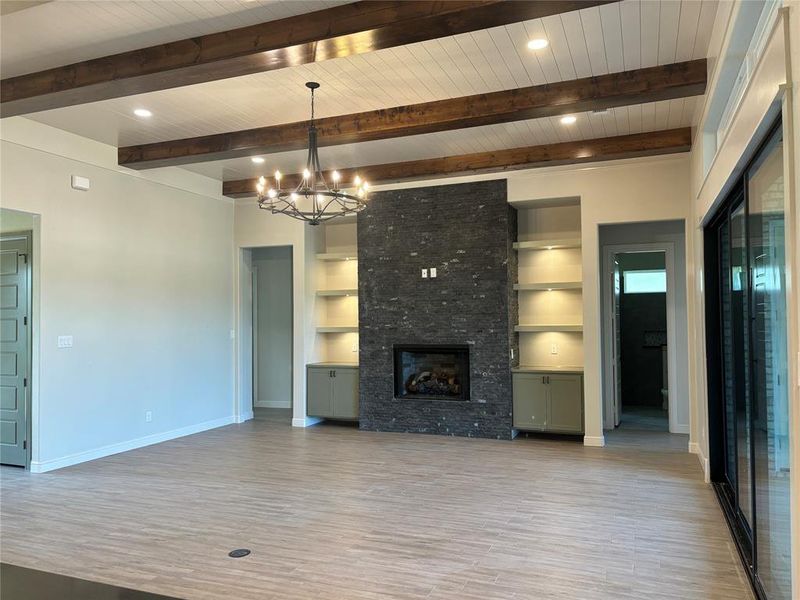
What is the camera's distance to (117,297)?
6.29m

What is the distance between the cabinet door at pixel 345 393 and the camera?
25.0 ft

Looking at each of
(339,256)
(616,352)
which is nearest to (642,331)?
(616,352)

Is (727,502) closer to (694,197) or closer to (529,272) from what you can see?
(694,197)

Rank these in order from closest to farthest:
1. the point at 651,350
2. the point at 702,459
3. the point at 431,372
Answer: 1. the point at 702,459
2. the point at 431,372
3. the point at 651,350

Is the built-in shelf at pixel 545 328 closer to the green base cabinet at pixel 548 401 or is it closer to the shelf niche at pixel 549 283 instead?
the shelf niche at pixel 549 283

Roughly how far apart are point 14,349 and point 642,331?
868cm

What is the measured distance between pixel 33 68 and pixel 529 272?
5.45m

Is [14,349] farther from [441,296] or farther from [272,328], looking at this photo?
[441,296]

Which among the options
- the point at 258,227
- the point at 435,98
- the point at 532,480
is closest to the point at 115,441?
the point at 258,227

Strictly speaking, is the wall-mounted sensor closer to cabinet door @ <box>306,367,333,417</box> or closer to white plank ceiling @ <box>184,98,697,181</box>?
white plank ceiling @ <box>184,98,697,181</box>

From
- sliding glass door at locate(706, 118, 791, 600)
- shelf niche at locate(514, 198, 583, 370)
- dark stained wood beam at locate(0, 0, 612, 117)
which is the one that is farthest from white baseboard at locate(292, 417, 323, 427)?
sliding glass door at locate(706, 118, 791, 600)

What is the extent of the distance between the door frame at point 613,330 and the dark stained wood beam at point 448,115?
3.24 metres

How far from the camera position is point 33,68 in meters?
4.23

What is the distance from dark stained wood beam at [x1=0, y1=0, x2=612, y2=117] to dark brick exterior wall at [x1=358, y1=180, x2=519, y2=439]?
362 centimetres
